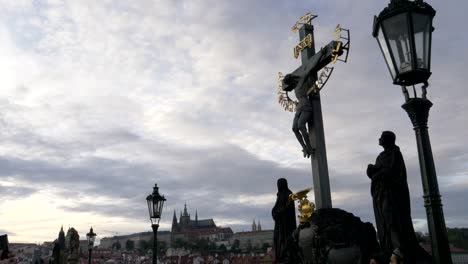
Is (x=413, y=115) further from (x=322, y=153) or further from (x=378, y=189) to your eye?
(x=322, y=153)

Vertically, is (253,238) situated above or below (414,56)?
below

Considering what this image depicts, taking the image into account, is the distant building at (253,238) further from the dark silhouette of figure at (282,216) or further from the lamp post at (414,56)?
the lamp post at (414,56)

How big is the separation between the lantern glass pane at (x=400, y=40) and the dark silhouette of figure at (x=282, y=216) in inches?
290

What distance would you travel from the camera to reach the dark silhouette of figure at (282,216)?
1084 cm

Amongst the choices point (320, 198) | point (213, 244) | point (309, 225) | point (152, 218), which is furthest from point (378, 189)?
point (213, 244)

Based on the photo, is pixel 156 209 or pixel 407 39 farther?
pixel 156 209

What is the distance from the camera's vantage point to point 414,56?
3.67m

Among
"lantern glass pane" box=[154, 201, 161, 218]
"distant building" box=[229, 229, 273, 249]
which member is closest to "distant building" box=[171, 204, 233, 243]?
"distant building" box=[229, 229, 273, 249]

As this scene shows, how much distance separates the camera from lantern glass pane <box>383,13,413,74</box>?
3725 mm

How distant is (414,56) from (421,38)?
0.18 metres

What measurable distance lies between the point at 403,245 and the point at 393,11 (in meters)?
3.86

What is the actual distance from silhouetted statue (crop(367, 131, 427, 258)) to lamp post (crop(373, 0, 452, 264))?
2906 millimetres

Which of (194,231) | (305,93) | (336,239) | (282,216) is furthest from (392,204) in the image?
(194,231)

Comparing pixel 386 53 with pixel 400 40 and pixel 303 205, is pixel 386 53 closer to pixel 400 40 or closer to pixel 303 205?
pixel 400 40
